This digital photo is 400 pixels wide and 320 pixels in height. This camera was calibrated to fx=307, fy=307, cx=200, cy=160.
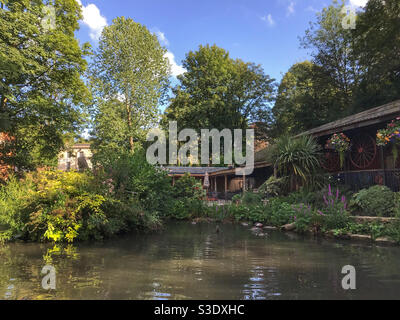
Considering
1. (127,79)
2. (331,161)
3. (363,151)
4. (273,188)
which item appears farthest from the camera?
(127,79)

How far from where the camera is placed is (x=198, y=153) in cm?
3716

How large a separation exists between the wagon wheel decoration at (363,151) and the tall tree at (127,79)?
67.9 feet

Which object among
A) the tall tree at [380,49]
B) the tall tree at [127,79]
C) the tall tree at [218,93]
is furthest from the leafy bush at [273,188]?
the tall tree at [218,93]

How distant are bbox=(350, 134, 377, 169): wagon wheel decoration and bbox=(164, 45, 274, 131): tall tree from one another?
21463 mm

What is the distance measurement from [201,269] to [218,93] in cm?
3120

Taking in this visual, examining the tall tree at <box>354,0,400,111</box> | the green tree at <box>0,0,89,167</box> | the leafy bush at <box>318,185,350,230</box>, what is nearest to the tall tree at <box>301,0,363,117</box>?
the tall tree at <box>354,0,400,111</box>

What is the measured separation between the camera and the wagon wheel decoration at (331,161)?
48.5ft

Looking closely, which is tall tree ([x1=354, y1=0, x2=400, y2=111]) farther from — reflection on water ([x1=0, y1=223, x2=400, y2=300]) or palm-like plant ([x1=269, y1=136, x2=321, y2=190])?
reflection on water ([x1=0, y1=223, x2=400, y2=300])

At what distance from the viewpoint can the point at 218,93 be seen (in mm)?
35344

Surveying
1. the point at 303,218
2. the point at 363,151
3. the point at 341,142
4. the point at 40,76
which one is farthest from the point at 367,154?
the point at 40,76

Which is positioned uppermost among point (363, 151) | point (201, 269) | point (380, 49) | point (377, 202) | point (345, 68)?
point (345, 68)

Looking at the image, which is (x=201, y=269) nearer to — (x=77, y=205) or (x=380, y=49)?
(x=77, y=205)
